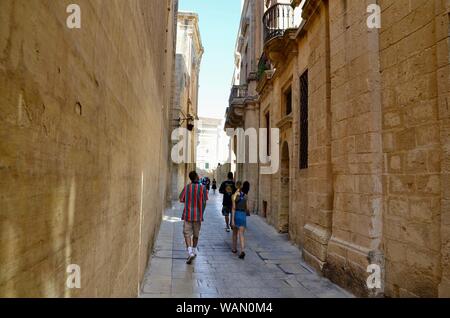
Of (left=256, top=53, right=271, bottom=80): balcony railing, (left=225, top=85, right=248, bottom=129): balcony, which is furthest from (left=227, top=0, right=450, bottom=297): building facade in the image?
(left=225, top=85, right=248, bottom=129): balcony

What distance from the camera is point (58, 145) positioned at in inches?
58.4

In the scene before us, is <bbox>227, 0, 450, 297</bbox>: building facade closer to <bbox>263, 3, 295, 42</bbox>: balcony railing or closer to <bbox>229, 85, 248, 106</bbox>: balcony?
<bbox>263, 3, 295, 42</bbox>: balcony railing

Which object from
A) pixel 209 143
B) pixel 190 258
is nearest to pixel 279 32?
pixel 190 258

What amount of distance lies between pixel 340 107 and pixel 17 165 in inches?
219

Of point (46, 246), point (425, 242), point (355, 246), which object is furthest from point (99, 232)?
point (355, 246)

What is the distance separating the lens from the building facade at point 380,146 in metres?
4.03

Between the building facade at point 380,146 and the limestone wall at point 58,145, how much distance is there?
3585mm

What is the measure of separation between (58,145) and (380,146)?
4.64 m

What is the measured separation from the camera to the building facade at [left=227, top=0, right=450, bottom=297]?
4.03 m

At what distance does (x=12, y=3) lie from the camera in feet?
3.56

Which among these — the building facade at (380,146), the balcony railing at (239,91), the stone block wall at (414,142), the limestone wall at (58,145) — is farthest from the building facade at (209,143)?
the limestone wall at (58,145)

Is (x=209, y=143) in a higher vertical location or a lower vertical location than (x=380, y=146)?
higher

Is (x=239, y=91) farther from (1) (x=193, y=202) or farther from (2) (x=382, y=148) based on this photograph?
(2) (x=382, y=148)
